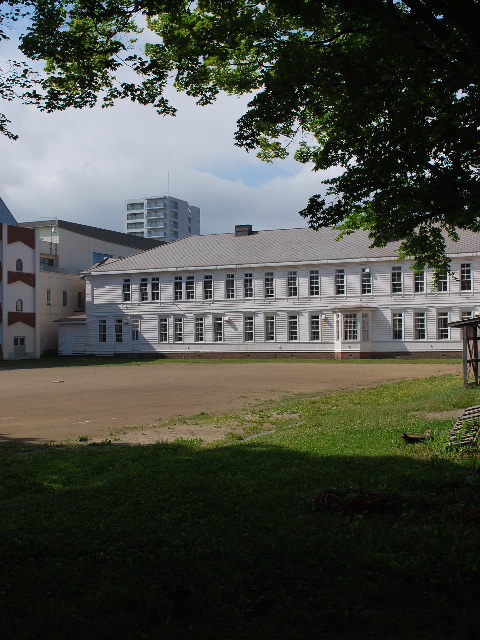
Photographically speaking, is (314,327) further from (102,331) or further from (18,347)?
(18,347)

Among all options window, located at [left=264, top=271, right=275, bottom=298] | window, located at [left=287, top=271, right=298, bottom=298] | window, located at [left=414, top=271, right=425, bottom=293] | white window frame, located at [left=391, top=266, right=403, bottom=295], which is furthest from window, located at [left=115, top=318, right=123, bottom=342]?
window, located at [left=414, top=271, right=425, bottom=293]

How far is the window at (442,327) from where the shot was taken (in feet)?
170

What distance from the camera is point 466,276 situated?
51.3m

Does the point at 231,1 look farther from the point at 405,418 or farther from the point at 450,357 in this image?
the point at 450,357

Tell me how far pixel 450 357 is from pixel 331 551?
4762cm

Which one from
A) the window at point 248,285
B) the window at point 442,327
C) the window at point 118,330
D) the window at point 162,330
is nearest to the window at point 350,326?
the window at point 442,327

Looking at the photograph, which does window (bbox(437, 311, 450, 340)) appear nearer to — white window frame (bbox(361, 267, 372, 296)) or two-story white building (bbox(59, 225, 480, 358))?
two-story white building (bbox(59, 225, 480, 358))

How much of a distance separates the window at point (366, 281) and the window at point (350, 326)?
2.26 m

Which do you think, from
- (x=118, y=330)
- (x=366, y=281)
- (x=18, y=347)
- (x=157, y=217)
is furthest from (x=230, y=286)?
(x=157, y=217)

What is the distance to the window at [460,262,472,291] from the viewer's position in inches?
2018

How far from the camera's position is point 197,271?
60469mm

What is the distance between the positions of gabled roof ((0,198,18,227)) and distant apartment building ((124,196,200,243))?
102092 millimetres

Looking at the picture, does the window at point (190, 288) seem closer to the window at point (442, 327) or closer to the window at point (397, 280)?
the window at point (397, 280)

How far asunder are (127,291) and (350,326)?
21357mm
